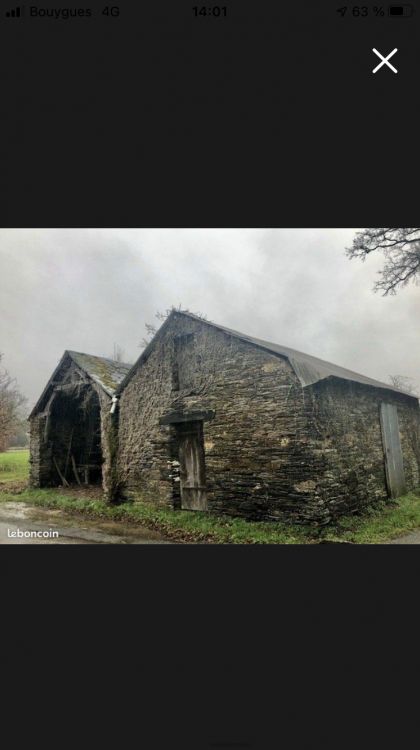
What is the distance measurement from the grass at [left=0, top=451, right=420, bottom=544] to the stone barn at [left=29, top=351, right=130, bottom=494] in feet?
6.84

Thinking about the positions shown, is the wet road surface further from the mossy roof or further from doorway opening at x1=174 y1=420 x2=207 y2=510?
the mossy roof

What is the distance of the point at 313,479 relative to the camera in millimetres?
7062

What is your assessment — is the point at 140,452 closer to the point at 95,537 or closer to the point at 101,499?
the point at 101,499

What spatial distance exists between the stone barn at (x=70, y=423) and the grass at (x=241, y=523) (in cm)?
209

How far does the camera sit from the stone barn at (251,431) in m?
7.39

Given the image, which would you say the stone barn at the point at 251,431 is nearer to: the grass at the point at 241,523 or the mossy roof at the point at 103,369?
the grass at the point at 241,523

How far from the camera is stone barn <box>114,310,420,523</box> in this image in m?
7.39

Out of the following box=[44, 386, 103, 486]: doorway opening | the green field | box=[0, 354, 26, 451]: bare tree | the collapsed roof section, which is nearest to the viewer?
box=[0, 354, 26, 451]: bare tree

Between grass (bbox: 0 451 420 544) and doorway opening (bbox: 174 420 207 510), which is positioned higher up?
doorway opening (bbox: 174 420 207 510)

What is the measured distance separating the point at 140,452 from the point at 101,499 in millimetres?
2300
